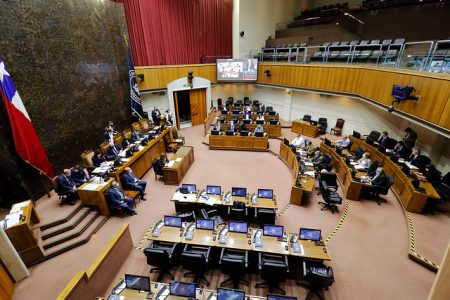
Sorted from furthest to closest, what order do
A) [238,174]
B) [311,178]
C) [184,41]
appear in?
[184,41] < [238,174] < [311,178]

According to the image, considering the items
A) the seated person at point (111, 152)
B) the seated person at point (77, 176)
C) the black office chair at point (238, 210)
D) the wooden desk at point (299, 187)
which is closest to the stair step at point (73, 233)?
the seated person at point (77, 176)

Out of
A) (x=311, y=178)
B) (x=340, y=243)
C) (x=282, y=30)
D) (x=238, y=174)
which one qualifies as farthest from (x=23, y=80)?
(x=282, y=30)

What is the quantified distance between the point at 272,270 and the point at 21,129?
8.28 metres

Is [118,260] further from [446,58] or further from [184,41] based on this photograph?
[184,41]

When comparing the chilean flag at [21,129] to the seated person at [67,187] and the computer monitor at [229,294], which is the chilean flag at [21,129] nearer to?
the seated person at [67,187]

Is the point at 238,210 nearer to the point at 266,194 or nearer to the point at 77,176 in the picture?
the point at 266,194

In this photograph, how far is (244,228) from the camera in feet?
18.5

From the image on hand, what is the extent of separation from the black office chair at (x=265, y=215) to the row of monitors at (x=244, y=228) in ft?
3.34

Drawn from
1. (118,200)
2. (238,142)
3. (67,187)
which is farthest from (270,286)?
(238,142)

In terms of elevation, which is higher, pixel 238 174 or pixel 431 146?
pixel 431 146

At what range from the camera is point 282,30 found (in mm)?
19891

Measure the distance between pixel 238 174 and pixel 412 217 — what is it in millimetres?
6141

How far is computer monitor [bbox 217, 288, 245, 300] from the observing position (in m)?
3.94

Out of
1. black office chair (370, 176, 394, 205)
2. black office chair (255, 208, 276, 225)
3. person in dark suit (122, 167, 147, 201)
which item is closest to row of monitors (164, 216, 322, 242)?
black office chair (255, 208, 276, 225)
